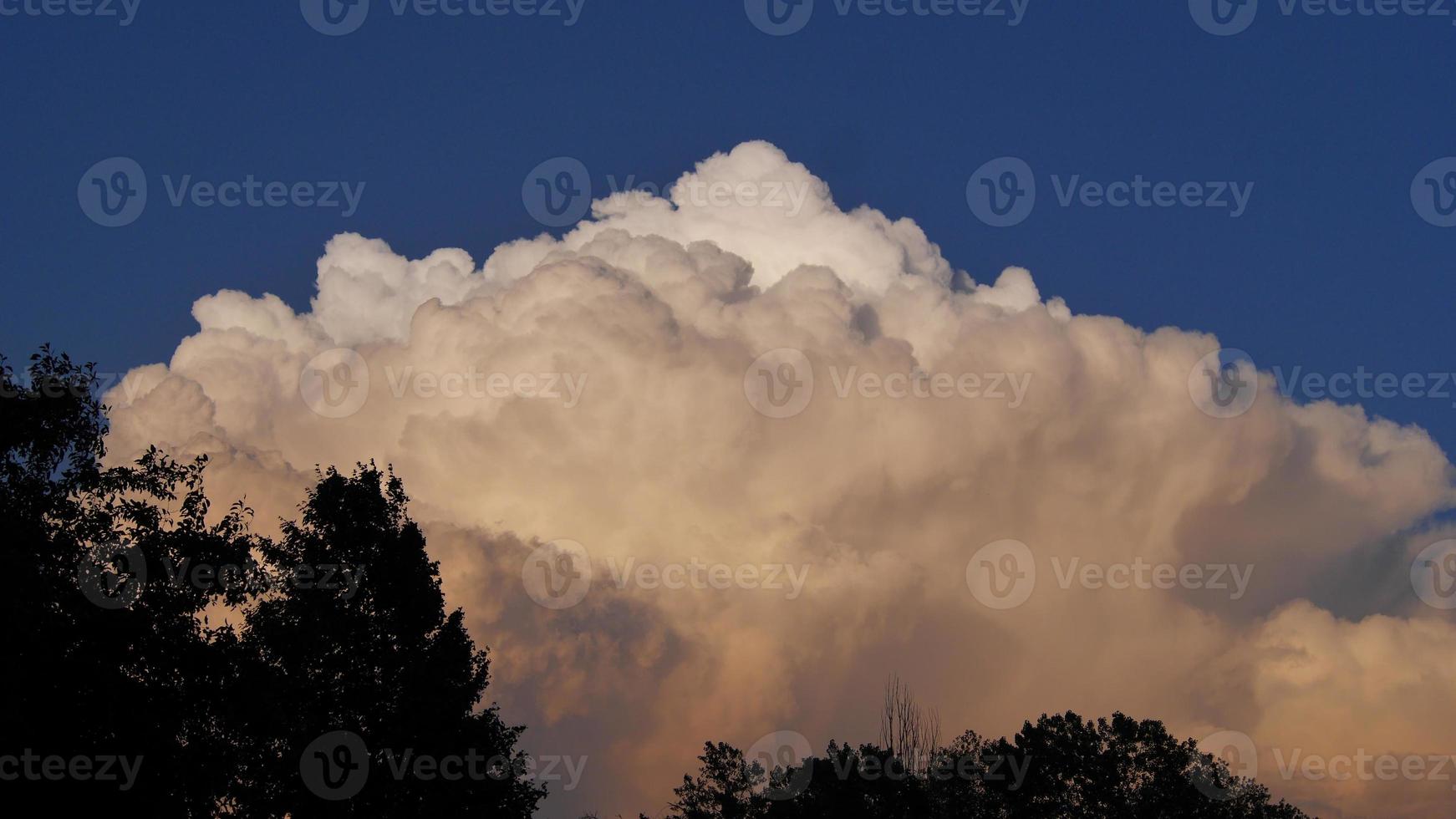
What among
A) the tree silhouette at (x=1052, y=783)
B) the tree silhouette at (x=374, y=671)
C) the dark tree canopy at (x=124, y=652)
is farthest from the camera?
the tree silhouette at (x=1052, y=783)

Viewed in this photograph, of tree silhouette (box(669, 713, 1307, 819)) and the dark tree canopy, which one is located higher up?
tree silhouette (box(669, 713, 1307, 819))

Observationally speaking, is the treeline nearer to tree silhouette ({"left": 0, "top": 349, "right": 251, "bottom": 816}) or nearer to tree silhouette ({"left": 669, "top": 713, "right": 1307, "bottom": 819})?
tree silhouette ({"left": 0, "top": 349, "right": 251, "bottom": 816})

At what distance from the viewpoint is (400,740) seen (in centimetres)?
5150

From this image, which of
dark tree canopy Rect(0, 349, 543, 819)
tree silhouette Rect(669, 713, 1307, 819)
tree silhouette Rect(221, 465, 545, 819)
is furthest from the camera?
tree silhouette Rect(669, 713, 1307, 819)

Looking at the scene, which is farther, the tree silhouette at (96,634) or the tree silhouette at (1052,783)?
the tree silhouette at (1052,783)

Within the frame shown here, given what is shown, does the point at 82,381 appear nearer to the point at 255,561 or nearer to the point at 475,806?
the point at 255,561

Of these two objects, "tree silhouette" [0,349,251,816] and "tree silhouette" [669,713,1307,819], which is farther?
"tree silhouette" [669,713,1307,819]

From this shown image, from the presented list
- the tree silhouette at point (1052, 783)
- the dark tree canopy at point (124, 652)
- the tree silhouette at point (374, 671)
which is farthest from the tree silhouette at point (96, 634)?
the tree silhouette at point (1052, 783)

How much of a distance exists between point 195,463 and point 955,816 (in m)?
116

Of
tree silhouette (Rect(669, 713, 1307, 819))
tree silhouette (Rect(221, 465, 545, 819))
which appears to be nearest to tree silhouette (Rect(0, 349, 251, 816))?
tree silhouette (Rect(221, 465, 545, 819))

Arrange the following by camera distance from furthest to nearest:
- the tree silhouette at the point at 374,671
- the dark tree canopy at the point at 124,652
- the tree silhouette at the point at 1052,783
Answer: the tree silhouette at the point at 1052,783, the tree silhouette at the point at 374,671, the dark tree canopy at the point at 124,652

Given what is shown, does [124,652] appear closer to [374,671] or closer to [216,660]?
[216,660]

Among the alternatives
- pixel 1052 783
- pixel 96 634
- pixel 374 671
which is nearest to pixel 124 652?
pixel 96 634

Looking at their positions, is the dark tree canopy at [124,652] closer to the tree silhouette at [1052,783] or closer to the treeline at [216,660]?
the treeline at [216,660]
